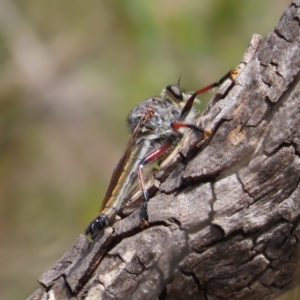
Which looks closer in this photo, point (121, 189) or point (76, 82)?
point (121, 189)

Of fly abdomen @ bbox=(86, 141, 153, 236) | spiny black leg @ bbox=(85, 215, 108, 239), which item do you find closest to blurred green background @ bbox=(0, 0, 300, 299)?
fly abdomen @ bbox=(86, 141, 153, 236)

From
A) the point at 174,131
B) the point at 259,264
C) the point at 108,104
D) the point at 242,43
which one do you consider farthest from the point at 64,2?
the point at 259,264

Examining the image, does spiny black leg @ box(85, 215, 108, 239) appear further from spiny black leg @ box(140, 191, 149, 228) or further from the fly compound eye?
the fly compound eye

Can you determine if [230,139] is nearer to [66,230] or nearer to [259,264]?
[259,264]

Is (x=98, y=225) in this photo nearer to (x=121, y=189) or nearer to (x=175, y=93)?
(x=121, y=189)

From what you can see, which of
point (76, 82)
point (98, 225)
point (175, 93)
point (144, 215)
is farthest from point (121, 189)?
point (76, 82)

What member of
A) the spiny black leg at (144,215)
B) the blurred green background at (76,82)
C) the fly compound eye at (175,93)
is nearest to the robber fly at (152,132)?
the fly compound eye at (175,93)
